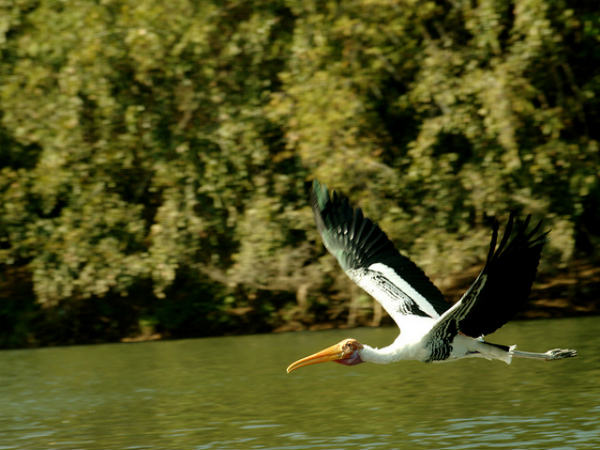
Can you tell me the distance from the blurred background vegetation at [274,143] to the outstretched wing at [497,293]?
27.9ft

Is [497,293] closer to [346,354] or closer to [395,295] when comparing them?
[395,295]

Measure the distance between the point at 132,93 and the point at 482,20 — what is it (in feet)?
19.5

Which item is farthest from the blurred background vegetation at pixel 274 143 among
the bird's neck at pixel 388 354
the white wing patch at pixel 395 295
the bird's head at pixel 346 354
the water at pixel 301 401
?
the bird's neck at pixel 388 354

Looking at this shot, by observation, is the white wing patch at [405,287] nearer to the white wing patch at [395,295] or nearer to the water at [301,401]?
the white wing patch at [395,295]

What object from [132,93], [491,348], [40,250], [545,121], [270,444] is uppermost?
[132,93]

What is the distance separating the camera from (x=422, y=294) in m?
9.01

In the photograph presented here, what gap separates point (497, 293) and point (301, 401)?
419cm

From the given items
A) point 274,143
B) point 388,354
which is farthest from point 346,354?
point 274,143

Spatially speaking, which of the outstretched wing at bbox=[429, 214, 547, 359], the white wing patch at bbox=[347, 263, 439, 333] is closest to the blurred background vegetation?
the white wing patch at bbox=[347, 263, 439, 333]

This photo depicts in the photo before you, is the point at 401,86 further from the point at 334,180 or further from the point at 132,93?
the point at 132,93

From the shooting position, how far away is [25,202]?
18219 mm

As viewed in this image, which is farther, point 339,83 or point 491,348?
point 339,83

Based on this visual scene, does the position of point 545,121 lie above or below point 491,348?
above

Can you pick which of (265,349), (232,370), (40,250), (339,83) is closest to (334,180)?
(339,83)
